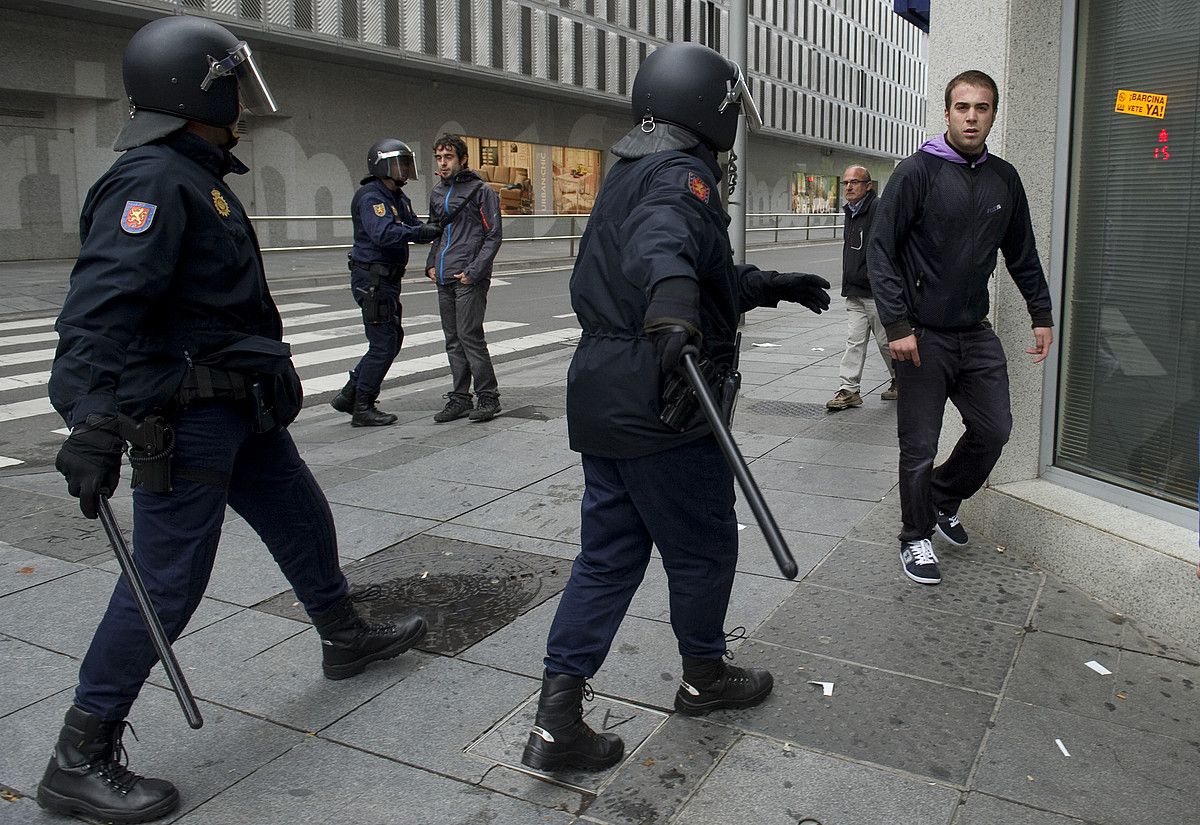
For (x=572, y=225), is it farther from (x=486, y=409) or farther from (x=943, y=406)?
(x=943, y=406)

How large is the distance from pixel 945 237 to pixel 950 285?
0.19m

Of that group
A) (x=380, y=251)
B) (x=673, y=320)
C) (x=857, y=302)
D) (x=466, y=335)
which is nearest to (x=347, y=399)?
(x=466, y=335)

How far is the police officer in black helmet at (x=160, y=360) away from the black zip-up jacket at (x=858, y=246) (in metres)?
5.84

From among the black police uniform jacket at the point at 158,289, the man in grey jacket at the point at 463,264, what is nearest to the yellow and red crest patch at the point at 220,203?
the black police uniform jacket at the point at 158,289

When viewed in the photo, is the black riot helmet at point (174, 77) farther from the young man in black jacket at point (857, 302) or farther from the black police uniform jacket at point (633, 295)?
the young man in black jacket at point (857, 302)

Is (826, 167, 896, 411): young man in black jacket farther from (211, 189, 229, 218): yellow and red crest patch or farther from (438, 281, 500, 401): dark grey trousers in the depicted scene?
(211, 189, 229, 218): yellow and red crest patch

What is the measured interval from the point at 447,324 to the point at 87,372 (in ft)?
17.3

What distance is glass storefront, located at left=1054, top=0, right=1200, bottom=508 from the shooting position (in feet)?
13.5

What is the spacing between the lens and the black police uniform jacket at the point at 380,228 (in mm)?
7266

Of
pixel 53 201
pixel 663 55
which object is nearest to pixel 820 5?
pixel 53 201

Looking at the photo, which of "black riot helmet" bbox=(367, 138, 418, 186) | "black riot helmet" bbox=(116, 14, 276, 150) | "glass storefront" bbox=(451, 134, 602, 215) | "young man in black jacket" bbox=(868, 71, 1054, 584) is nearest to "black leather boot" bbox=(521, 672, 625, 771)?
"black riot helmet" bbox=(116, 14, 276, 150)

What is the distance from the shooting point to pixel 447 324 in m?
7.87

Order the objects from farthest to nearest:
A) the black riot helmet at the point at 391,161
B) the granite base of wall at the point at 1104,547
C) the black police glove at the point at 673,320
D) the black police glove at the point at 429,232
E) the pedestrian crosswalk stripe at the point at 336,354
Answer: the pedestrian crosswalk stripe at the point at 336,354 < the black police glove at the point at 429,232 < the black riot helmet at the point at 391,161 < the granite base of wall at the point at 1104,547 < the black police glove at the point at 673,320

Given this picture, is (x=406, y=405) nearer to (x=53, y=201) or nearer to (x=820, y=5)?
(x=53, y=201)
